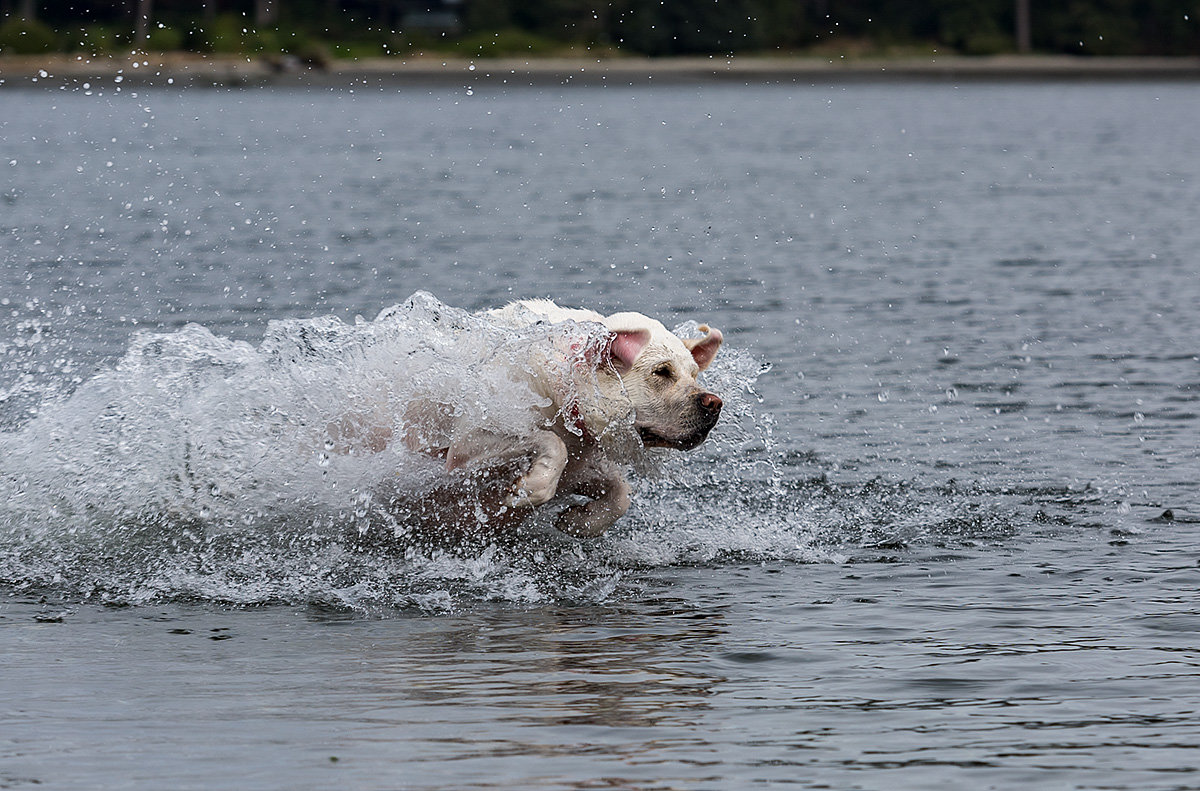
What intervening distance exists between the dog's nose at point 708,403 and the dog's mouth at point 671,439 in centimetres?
12

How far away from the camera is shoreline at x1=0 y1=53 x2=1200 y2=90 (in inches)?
2800

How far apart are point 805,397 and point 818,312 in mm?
5247

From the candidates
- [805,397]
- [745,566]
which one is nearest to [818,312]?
[805,397]

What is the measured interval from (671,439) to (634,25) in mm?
72541

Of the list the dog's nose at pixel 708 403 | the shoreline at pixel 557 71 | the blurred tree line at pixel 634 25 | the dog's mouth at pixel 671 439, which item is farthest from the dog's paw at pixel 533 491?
the blurred tree line at pixel 634 25

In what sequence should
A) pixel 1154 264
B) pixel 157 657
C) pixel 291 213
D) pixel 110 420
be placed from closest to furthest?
pixel 157 657 < pixel 110 420 < pixel 1154 264 < pixel 291 213

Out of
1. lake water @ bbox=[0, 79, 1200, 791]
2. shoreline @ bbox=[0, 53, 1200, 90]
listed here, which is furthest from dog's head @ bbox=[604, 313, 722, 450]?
shoreline @ bbox=[0, 53, 1200, 90]

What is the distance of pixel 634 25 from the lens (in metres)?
78.8

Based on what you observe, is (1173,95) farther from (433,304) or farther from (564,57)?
(433,304)

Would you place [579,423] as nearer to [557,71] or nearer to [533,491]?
[533,491]

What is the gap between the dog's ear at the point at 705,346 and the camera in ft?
28.3

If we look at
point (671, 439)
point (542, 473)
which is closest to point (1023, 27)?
point (671, 439)

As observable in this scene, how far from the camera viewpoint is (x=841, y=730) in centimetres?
679

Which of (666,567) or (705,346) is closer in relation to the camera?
(705,346)
